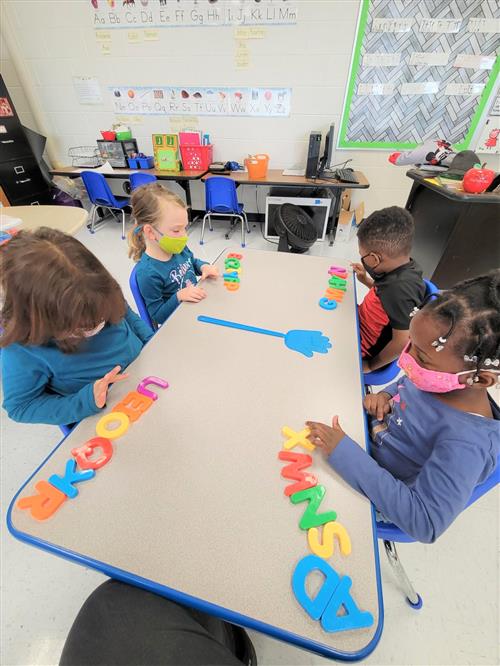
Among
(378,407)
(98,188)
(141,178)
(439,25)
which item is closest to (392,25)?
(439,25)

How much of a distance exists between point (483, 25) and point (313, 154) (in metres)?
1.74

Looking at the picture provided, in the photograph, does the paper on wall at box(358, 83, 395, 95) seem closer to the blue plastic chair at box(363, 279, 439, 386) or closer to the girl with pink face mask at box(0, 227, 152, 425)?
the blue plastic chair at box(363, 279, 439, 386)

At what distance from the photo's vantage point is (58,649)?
0.91 metres

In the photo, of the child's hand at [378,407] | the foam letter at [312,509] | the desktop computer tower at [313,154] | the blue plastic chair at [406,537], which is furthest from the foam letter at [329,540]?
the desktop computer tower at [313,154]

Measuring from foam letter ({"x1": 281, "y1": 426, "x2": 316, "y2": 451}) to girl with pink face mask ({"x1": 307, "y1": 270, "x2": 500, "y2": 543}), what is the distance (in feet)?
0.05

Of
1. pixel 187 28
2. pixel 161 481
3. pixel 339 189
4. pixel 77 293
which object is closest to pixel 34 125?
pixel 187 28

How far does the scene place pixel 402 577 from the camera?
953mm

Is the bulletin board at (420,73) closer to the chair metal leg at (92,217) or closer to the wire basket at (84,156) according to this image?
the wire basket at (84,156)

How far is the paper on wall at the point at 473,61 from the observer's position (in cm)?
277

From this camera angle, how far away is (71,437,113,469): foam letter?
0.63m

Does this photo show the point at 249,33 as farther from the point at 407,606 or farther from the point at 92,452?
the point at 407,606

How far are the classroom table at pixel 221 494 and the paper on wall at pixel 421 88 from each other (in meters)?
3.36

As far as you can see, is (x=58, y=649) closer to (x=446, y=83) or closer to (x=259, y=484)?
(x=259, y=484)

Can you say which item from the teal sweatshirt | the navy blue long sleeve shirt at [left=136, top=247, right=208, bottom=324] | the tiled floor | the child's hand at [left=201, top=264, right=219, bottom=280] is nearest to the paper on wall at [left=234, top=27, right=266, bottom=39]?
the navy blue long sleeve shirt at [left=136, top=247, right=208, bottom=324]
